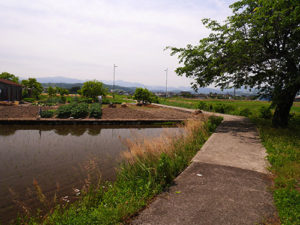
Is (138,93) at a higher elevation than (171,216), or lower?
higher

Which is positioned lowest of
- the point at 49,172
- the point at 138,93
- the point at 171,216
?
the point at 49,172

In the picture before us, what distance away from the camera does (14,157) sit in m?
6.54

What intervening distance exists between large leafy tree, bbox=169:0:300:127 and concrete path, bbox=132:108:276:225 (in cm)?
596

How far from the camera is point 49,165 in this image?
589 centimetres

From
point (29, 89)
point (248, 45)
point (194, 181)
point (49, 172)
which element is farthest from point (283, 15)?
point (29, 89)

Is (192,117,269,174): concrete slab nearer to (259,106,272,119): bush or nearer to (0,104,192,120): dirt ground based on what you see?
(259,106,272,119): bush

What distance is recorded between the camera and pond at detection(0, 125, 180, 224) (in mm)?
4168

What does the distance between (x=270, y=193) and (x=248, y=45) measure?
788cm

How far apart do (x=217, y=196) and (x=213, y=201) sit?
20cm

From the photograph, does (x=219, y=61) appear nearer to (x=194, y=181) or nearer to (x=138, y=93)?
(x=194, y=181)

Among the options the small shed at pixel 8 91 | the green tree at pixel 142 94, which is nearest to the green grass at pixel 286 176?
the green tree at pixel 142 94

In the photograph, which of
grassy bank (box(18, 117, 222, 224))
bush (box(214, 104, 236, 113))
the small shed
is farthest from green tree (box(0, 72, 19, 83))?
grassy bank (box(18, 117, 222, 224))

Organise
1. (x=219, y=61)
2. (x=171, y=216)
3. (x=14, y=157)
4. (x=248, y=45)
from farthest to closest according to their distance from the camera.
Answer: (x=219, y=61) < (x=248, y=45) < (x=14, y=157) < (x=171, y=216)

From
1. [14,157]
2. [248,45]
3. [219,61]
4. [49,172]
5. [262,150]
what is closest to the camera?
[49,172]
